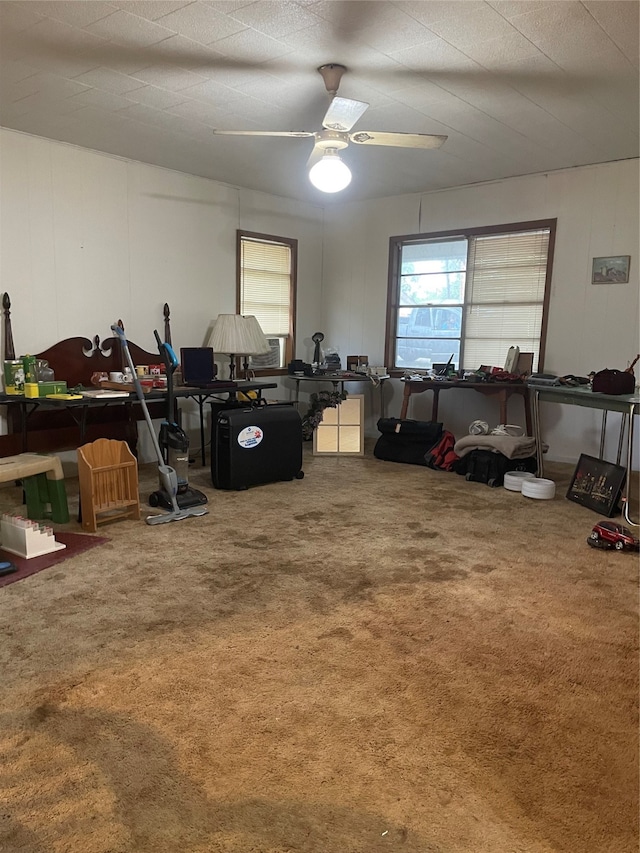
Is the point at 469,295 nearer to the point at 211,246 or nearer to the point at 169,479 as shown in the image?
the point at 211,246

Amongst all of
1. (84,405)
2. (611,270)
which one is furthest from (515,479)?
(84,405)

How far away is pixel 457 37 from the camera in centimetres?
288

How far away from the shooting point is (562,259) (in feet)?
17.6

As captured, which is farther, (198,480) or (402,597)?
(198,480)

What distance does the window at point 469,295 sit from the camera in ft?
18.4

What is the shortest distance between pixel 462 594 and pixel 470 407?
3583 millimetres

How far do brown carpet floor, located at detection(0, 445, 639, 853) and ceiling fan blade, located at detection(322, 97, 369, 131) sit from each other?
2.38 meters

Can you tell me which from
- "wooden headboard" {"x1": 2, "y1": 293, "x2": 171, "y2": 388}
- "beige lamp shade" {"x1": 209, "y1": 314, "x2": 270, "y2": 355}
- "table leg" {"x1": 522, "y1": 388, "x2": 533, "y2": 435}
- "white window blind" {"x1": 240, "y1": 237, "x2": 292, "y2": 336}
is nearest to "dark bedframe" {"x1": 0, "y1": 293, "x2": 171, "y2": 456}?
"wooden headboard" {"x1": 2, "y1": 293, "x2": 171, "y2": 388}

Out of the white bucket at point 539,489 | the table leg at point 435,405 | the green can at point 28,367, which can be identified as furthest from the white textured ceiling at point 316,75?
the white bucket at point 539,489

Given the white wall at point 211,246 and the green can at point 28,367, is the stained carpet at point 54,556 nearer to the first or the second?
the green can at point 28,367

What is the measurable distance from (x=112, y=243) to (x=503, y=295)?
3.73 metres

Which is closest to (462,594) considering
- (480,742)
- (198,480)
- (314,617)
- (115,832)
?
(314,617)

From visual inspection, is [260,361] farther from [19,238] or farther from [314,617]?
[314,617]

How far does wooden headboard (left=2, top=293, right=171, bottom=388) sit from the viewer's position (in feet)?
14.4
